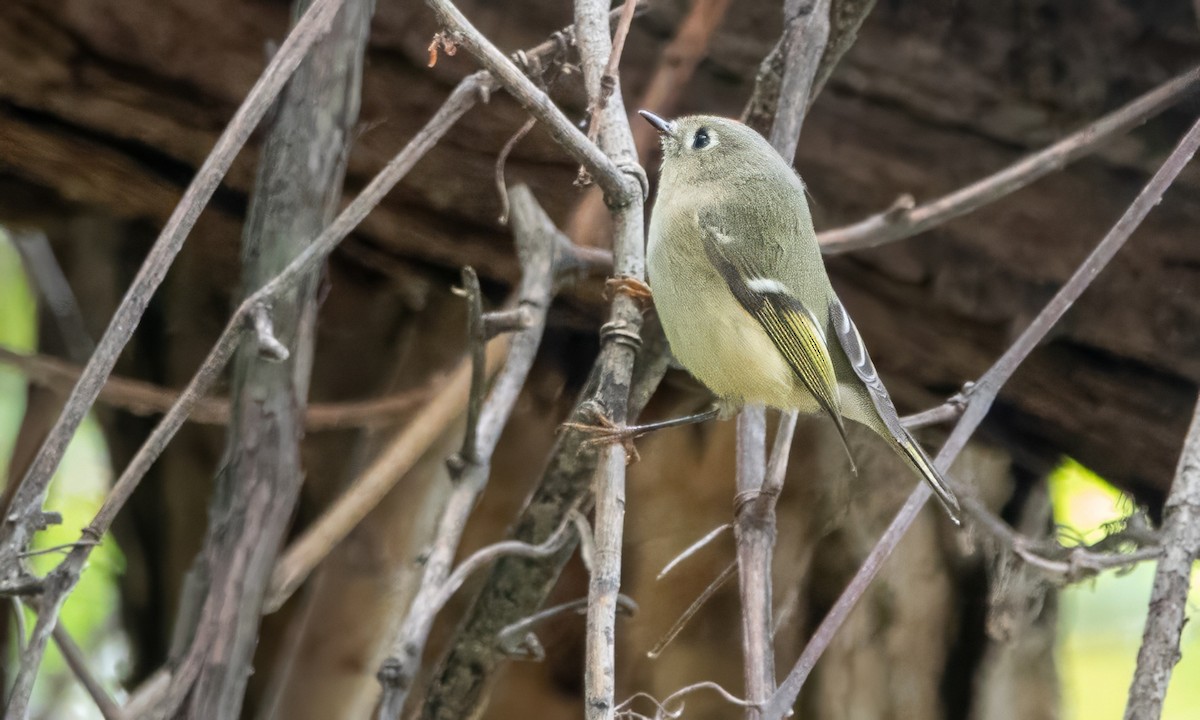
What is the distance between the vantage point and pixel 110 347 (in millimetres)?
1259

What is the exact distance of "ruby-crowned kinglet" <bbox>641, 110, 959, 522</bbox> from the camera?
186 cm

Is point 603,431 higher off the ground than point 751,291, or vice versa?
point 751,291

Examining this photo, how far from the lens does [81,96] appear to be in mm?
2115

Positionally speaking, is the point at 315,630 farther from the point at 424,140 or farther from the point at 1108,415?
the point at 1108,415

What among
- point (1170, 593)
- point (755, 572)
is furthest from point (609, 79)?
point (1170, 593)

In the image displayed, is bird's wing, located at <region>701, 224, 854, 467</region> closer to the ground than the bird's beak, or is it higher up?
closer to the ground

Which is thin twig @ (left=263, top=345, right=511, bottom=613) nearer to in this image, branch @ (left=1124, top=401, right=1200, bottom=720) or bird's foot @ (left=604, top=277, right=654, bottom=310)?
bird's foot @ (left=604, top=277, right=654, bottom=310)

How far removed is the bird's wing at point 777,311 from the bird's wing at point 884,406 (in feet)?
0.21

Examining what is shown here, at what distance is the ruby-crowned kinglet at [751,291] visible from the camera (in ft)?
6.10

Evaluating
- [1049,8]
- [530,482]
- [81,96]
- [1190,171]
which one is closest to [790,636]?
[530,482]

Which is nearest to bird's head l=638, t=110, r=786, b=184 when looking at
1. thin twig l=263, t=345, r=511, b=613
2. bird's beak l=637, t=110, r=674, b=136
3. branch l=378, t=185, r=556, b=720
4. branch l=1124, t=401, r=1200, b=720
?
bird's beak l=637, t=110, r=674, b=136

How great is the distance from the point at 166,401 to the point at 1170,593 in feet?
5.76

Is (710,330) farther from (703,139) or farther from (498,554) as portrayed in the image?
(498,554)

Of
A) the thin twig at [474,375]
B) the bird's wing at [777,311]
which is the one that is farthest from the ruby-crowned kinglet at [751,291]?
the thin twig at [474,375]
